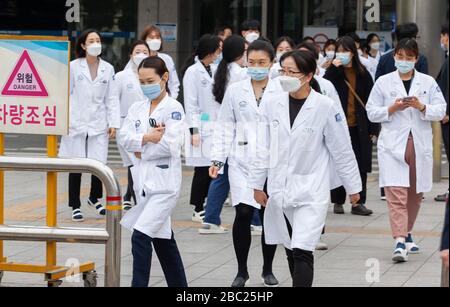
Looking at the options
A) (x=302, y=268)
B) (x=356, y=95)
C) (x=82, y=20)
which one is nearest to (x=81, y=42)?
(x=356, y=95)

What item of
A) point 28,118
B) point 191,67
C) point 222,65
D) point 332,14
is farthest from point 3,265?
point 332,14

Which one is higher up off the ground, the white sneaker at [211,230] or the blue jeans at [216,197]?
the blue jeans at [216,197]

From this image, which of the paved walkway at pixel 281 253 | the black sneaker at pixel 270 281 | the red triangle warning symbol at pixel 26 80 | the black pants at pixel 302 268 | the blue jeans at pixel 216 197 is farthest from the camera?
the blue jeans at pixel 216 197

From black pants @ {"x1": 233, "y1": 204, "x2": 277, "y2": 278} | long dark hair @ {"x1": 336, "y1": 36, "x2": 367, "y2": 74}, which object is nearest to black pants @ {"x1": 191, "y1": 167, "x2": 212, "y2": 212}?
long dark hair @ {"x1": 336, "y1": 36, "x2": 367, "y2": 74}

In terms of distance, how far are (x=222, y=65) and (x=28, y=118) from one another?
10.1ft

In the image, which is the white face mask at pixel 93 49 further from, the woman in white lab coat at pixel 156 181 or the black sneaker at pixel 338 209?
the woman in white lab coat at pixel 156 181

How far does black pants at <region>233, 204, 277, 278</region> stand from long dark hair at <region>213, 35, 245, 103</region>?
6.94ft

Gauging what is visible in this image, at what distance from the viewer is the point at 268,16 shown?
2427 cm

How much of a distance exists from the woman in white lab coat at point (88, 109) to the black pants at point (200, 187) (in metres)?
0.95

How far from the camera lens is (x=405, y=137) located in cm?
956

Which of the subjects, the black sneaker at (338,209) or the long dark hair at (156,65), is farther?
the black sneaker at (338,209)

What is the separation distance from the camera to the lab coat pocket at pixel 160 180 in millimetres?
7477

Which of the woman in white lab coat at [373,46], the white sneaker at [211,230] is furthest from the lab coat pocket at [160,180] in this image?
the woman in white lab coat at [373,46]
